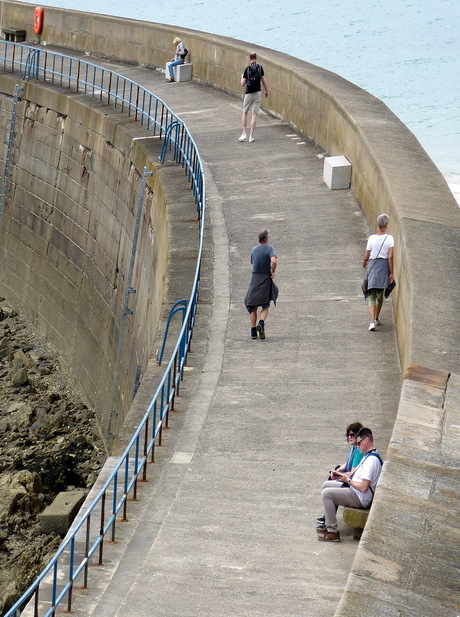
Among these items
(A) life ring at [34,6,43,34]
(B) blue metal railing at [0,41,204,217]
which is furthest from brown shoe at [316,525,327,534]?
(A) life ring at [34,6,43,34]

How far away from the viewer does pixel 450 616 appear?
664cm

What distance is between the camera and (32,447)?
670 inches

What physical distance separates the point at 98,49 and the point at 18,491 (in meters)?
14.6

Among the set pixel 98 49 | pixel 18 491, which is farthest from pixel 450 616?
pixel 98 49

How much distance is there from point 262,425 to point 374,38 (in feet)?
142

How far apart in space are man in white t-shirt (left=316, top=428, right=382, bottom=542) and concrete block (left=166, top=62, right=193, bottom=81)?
646 inches

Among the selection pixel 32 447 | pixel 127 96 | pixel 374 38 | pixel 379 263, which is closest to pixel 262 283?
pixel 379 263

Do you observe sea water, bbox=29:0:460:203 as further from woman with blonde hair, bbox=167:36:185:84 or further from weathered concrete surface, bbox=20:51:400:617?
weathered concrete surface, bbox=20:51:400:617

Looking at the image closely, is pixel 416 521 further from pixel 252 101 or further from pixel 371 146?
pixel 252 101

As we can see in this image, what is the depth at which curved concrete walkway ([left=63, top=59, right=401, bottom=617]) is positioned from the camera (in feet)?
25.5

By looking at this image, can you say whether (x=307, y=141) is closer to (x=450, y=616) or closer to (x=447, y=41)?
(x=450, y=616)

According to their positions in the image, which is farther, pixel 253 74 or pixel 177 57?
pixel 177 57

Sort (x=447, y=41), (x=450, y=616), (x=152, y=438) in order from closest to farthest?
1. (x=450, y=616)
2. (x=152, y=438)
3. (x=447, y=41)

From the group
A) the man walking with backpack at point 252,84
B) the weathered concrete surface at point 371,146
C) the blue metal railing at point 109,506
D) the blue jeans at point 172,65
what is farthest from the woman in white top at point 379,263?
the blue jeans at point 172,65
